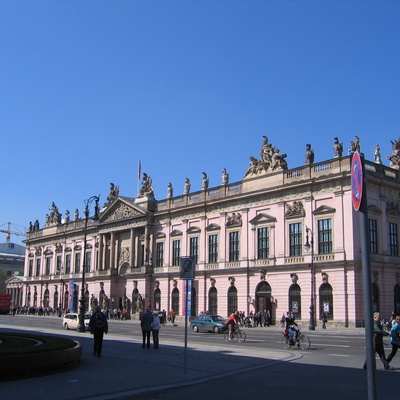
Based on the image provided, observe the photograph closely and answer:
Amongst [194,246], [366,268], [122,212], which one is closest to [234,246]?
[194,246]

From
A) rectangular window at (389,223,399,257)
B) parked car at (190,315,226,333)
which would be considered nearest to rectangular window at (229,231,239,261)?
parked car at (190,315,226,333)

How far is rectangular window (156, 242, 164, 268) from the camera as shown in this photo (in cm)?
6662

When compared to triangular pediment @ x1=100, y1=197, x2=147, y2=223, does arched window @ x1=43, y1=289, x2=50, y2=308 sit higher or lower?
lower

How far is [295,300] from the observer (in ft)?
162

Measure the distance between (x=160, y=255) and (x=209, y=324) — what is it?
26871 mm

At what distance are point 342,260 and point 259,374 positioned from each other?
31169 millimetres

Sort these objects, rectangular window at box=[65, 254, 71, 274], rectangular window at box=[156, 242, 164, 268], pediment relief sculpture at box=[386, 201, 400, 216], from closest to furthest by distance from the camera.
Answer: pediment relief sculpture at box=[386, 201, 400, 216] → rectangular window at box=[156, 242, 164, 268] → rectangular window at box=[65, 254, 71, 274]

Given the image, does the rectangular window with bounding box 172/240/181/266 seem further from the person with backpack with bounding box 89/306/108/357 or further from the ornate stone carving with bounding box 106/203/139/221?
the person with backpack with bounding box 89/306/108/357

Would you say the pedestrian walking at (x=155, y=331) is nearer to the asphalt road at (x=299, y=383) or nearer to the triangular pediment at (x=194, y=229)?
the asphalt road at (x=299, y=383)

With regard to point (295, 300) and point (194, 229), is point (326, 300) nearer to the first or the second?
point (295, 300)

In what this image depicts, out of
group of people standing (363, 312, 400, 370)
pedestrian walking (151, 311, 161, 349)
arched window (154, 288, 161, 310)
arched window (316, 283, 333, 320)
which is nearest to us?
group of people standing (363, 312, 400, 370)

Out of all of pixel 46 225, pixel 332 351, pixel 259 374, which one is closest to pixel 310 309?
pixel 332 351

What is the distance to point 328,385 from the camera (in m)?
13.6

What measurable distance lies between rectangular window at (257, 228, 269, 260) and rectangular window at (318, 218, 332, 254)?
6.66m
